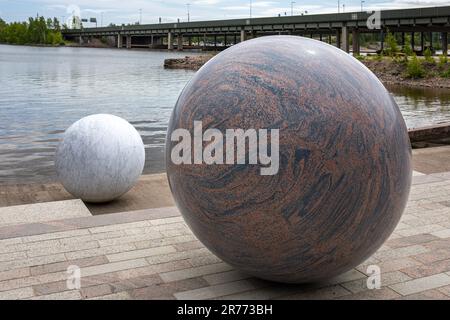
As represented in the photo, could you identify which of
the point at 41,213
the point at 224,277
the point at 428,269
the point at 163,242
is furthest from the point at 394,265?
the point at 41,213

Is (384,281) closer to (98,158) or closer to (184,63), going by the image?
(98,158)

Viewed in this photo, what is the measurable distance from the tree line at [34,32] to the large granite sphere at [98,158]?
176 meters

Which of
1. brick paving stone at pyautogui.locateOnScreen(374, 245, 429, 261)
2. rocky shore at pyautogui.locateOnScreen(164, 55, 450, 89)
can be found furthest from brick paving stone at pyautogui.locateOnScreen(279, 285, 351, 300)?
rocky shore at pyautogui.locateOnScreen(164, 55, 450, 89)

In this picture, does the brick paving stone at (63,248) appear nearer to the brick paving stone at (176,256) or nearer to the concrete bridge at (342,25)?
the brick paving stone at (176,256)

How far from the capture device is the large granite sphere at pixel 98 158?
350 inches

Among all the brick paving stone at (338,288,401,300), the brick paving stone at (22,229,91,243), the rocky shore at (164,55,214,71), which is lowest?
the brick paving stone at (338,288,401,300)

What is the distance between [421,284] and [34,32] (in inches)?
7436

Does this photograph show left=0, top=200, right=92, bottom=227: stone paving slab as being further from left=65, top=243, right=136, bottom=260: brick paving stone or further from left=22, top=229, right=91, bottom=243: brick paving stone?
left=65, top=243, right=136, bottom=260: brick paving stone

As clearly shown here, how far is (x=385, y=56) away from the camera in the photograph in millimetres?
58562

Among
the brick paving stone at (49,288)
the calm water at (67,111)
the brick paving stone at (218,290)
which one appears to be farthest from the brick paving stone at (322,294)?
the calm water at (67,111)

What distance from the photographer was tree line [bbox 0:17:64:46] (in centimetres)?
17825

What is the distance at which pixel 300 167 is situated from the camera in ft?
14.8

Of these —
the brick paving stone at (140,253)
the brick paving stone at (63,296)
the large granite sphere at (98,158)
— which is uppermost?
the large granite sphere at (98,158)
